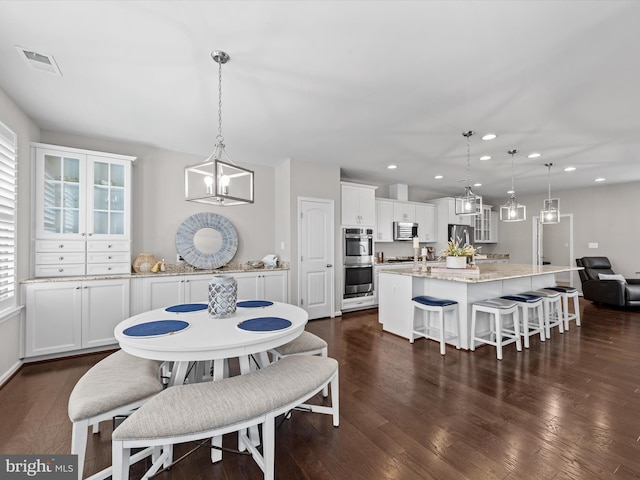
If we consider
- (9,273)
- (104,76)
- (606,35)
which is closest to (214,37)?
(104,76)

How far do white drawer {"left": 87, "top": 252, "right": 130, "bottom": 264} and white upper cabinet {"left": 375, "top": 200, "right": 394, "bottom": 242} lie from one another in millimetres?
4281

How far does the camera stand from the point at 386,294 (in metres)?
4.07

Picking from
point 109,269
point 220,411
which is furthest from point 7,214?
point 220,411

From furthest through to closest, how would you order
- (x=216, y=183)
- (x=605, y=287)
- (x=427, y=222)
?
(x=427, y=222) → (x=605, y=287) → (x=216, y=183)

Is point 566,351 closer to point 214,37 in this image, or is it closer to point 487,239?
point 214,37

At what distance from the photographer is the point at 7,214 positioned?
8.61ft

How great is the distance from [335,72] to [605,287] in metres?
6.52

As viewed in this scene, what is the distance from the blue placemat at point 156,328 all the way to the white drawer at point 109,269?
6.83 feet

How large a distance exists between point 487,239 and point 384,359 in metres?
6.49

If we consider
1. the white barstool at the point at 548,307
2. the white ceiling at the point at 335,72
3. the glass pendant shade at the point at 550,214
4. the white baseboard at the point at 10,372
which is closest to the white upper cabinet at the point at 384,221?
the white ceiling at the point at 335,72

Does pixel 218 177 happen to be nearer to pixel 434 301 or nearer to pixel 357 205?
pixel 434 301

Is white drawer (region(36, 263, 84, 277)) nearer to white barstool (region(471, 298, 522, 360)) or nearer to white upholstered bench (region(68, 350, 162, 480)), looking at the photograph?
white upholstered bench (region(68, 350, 162, 480))

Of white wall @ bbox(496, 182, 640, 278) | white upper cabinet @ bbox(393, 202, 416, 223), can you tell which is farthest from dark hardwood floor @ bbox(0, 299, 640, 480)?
white wall @ bbox(496, 182, 640, 278)

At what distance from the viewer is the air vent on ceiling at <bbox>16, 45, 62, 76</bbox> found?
2.02 m
